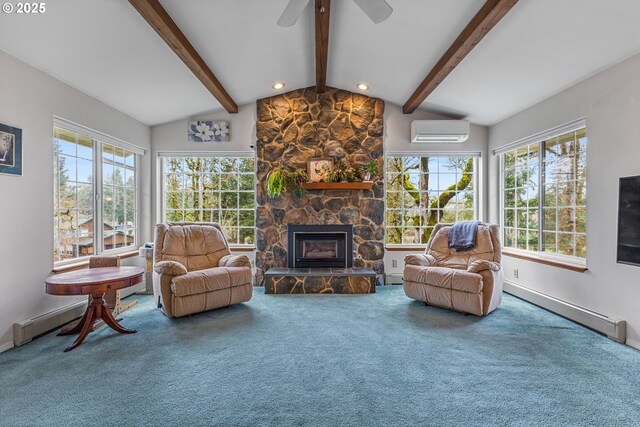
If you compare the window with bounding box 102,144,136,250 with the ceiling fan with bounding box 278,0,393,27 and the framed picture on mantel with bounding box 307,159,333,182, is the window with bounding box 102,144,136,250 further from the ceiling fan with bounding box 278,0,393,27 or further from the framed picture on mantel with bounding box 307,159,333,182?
the ceiling fan with bounding box 278,0,393,27

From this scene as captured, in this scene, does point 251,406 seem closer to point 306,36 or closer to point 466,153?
point 306,36

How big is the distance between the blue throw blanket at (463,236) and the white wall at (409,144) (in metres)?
1.05

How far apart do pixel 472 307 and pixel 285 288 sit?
2.29m

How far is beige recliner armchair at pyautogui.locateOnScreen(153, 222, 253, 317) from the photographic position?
10.8ft

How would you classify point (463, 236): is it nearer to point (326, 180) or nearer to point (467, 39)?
point (326, 180)

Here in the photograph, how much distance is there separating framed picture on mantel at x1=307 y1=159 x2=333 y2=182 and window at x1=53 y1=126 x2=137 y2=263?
2.63 m

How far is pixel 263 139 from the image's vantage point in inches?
197

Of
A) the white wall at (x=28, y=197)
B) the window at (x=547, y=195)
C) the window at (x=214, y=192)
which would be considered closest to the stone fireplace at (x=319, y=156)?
the window at (x=214, y=192)

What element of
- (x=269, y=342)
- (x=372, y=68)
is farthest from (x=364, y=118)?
(x=269, y=342)

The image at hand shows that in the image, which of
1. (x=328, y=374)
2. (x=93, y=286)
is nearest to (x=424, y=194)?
(x=328, y=374)

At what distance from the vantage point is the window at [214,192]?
520 centimetres

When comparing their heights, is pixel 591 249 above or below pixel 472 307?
above

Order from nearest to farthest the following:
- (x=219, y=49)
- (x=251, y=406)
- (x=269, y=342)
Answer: (x=251, y=406)
(x=269, y=342)
(x=219, y=49)

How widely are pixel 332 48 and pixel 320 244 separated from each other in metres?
2.67
